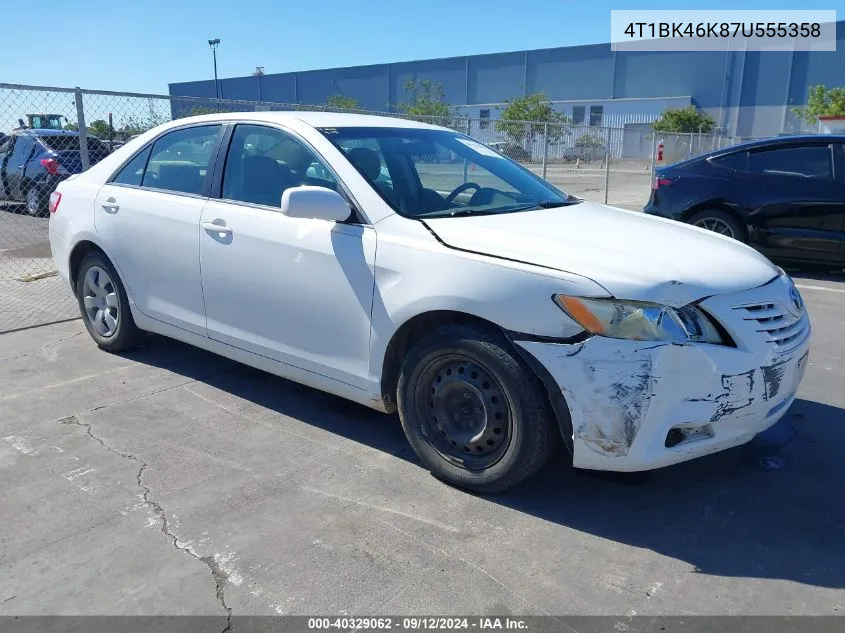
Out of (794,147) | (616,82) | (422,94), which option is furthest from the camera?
(422,94)

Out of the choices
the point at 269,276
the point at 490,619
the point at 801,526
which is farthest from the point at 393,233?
the point at 801,526

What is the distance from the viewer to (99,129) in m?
8.92

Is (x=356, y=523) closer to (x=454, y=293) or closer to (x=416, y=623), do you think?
(x=416, y=623)

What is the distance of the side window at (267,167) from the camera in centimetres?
371

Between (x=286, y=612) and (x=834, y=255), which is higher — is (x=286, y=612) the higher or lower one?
the lower one

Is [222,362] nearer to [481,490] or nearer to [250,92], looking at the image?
[481,490]

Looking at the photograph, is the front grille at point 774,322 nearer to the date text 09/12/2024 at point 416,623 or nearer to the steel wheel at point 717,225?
the date text 09/12/2024 at point 416,623

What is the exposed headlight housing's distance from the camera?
2660 mm

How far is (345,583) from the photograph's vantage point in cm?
255

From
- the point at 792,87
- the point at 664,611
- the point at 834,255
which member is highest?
the point at 792,87

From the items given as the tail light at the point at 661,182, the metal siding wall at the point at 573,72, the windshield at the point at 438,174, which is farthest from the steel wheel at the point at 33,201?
the metal siding wall at the point at 573,72

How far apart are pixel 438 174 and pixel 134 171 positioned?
2112 mm

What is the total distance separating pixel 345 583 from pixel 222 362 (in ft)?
9.16

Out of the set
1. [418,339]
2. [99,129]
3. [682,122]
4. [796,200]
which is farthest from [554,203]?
[682,122]
